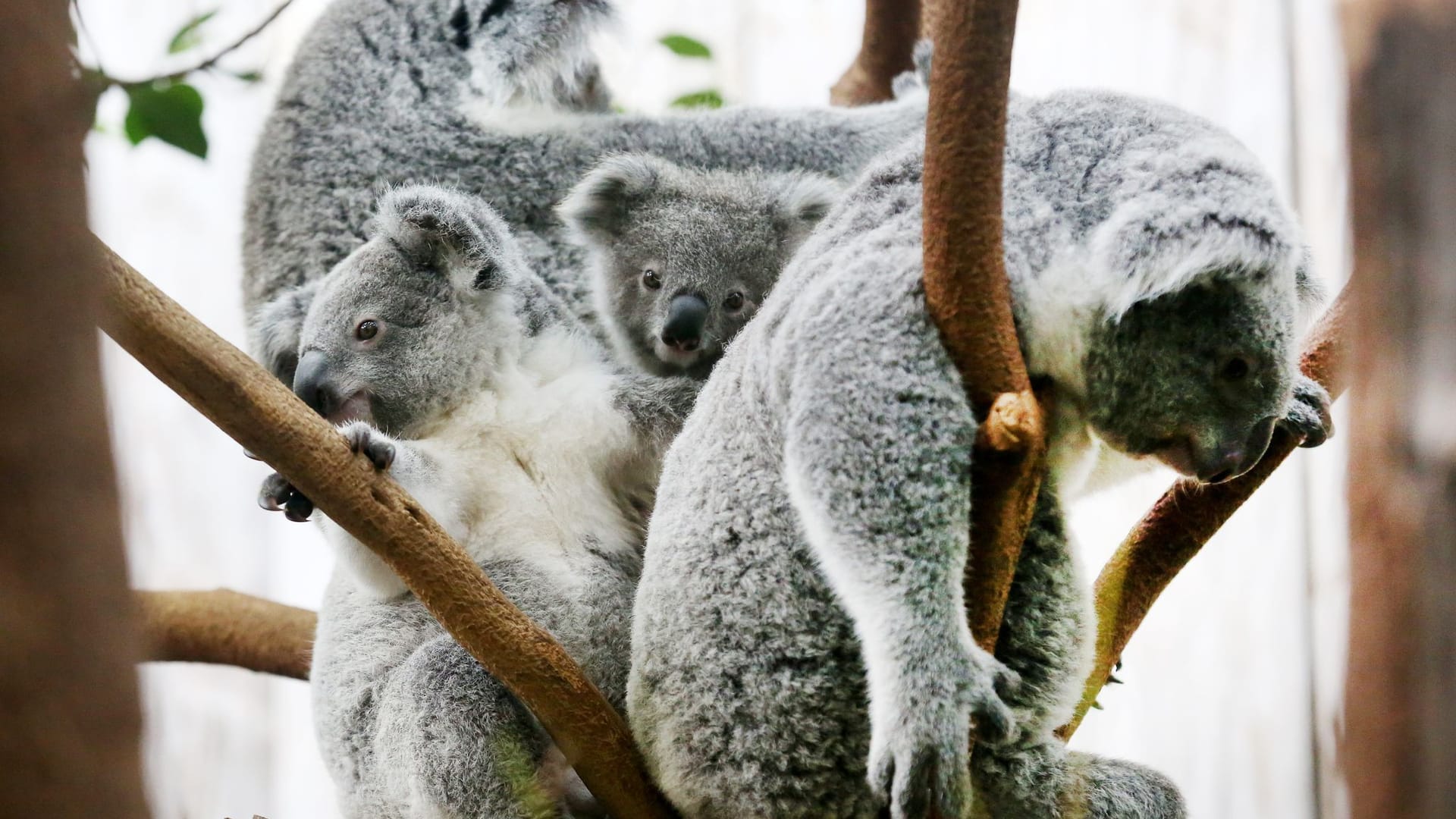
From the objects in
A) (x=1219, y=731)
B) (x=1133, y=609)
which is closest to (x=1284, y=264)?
(x=1133, y=609)

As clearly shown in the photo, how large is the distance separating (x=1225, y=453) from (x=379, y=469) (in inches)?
47.5

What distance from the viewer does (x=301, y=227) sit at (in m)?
3.40

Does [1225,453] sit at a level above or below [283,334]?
above

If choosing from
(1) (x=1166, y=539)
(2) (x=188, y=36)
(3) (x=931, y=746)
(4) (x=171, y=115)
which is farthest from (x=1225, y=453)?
(2) (x=188, y=36)

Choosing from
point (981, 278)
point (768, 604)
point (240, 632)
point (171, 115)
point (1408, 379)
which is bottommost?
point (240, 632)

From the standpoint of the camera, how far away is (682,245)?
296 centimetres

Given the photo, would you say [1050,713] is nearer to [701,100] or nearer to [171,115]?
[171,115]

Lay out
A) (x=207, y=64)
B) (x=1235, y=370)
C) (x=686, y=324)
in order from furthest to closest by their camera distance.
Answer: (x=207, y=64), (x=686, y=324), (x=1235, y=370)

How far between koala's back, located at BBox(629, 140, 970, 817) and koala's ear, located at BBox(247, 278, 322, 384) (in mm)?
1209

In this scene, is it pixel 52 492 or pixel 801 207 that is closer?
pixel 52 492

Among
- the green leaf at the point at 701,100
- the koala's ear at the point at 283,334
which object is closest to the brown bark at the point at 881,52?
the green leaf at the point at 701,100

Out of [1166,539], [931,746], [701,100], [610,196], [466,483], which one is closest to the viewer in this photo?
[931,746]

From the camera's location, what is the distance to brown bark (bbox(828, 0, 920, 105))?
13.4 feet

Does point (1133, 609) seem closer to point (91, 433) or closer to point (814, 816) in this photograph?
point (814, 816)
